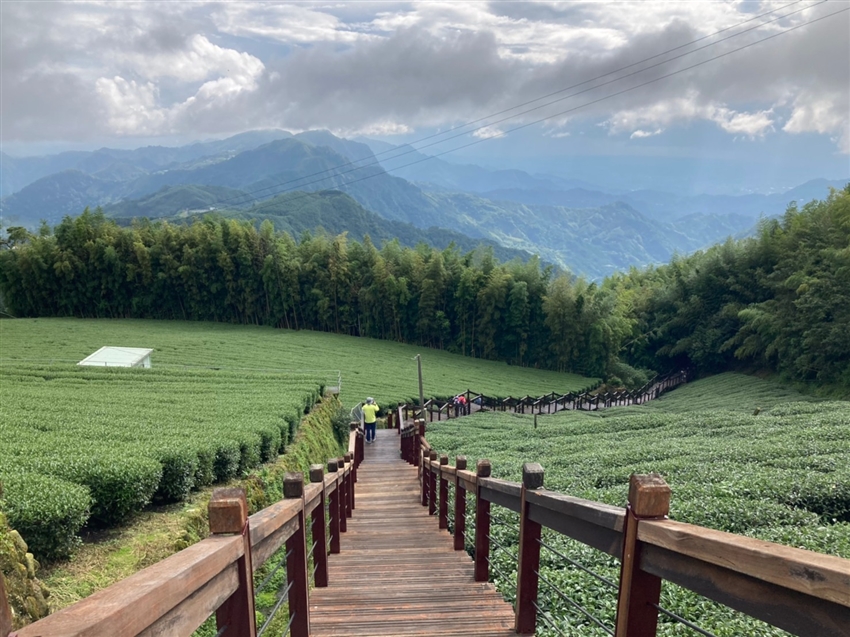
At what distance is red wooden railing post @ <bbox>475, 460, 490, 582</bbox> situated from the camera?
12.6 feet

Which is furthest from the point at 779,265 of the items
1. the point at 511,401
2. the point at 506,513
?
the point at 506,513

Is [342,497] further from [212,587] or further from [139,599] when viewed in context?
[139,599]

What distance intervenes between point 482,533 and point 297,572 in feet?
5.37

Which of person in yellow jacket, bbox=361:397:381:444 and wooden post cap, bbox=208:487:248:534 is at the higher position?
wooden post cap, bbox=208:487:248:534

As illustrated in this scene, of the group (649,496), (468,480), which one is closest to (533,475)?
(649,496)

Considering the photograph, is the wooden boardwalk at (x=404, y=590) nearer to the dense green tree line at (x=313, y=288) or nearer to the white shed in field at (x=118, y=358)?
the white shed in field at (x=118, y=358)

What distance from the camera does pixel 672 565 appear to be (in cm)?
153

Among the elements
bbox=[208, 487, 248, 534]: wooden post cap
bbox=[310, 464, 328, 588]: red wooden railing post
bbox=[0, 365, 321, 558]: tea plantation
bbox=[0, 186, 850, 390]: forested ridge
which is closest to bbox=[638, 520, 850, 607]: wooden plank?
bbox=[208, 487, 248, 534]: wooden post cap

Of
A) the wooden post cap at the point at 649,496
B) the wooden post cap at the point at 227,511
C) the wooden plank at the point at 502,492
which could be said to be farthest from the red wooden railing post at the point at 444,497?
the wooden post cap at the point at 649,496

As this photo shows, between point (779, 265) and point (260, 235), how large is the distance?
129 ft

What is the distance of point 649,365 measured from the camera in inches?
1658

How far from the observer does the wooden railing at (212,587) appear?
1021 millimetres

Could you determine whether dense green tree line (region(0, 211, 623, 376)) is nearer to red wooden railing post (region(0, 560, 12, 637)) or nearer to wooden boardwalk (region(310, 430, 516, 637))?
wooden boardwalk (region(310, 430, 516, 637))

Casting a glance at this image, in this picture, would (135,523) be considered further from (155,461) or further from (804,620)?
(804,620)
